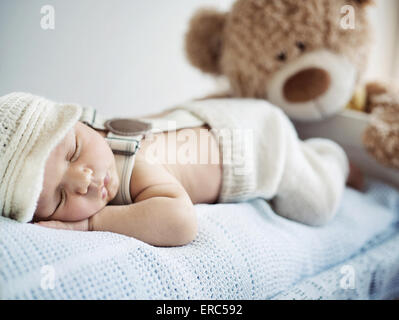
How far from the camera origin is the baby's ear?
111 centimetres

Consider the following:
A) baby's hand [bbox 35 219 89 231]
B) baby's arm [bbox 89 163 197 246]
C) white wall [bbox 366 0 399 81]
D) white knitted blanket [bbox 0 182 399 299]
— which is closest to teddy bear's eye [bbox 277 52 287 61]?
white knitted blanket [bbox 0 182 399 299]

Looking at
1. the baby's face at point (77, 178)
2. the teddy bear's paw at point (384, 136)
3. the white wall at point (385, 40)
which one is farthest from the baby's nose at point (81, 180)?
the white wall at point (385, 40)

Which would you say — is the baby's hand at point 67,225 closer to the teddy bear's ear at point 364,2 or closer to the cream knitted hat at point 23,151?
the cream knitted hat at point 23,151

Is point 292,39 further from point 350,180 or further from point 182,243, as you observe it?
point 182,243

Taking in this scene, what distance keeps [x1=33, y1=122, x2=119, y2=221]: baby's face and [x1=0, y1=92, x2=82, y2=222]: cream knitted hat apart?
0.02 metres

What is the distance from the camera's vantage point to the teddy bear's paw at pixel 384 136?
994 millimetres

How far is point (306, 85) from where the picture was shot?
1057 mm

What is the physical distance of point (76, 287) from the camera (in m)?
0.47

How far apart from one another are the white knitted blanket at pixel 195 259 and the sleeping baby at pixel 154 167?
4 cm

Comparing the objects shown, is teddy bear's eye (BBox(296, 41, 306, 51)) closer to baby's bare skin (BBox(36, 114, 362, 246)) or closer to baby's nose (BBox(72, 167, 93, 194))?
baby's bare skin (BBox(36, 114, 362, 246))

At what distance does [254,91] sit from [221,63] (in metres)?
0.14
